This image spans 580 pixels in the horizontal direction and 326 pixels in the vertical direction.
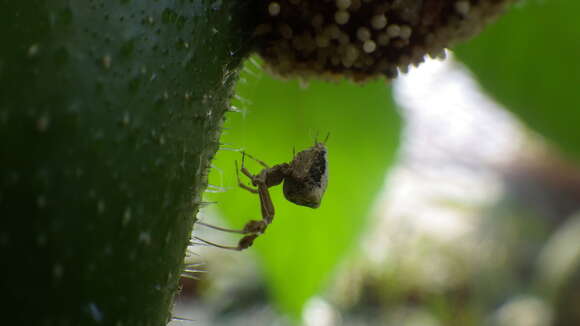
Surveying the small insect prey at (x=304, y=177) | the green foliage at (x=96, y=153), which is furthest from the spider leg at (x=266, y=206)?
the green foliage at (x=96, y=153)

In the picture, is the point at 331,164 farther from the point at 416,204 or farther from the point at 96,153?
the point at 416,204

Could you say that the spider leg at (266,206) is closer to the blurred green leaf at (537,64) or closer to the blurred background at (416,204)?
the blurred background at (416,204)

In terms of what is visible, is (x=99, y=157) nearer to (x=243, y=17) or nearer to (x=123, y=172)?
(x=123, y=172)

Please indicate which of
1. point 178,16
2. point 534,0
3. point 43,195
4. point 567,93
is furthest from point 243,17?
point 567,93

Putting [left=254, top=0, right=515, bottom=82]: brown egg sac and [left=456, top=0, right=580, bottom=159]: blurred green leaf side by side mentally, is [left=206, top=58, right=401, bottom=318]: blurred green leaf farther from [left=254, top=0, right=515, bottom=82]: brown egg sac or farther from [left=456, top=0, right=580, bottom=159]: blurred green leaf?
[left=254, top=0, right=515, bottom=82]: brown egg sac

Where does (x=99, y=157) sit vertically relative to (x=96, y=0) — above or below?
below

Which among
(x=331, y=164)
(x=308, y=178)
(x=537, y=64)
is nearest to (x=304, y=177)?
(x=308, y=178)

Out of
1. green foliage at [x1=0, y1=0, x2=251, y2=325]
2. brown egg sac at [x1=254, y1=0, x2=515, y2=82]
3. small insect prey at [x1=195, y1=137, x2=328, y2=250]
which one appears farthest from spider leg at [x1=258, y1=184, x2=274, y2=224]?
green foliage at [x1=0, y1=0, x2=251, y2=325]
